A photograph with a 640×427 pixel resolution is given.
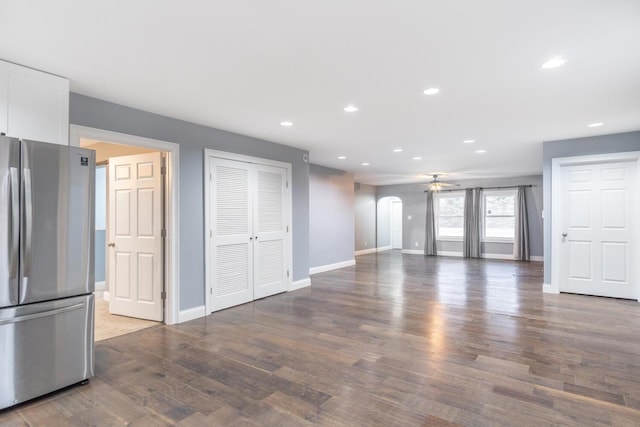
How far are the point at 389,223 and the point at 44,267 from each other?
12.1m

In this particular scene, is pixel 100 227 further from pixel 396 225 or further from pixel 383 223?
pixel 396 225

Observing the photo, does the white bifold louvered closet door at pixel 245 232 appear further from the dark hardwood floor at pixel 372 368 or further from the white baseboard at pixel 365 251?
the white baseboard at pixel 365 251

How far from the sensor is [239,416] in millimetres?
2227

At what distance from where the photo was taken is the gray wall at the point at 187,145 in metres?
3.46

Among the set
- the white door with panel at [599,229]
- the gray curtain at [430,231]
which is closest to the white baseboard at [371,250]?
the gray curtain at [430,231]

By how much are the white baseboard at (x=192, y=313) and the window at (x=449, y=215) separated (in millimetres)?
9066

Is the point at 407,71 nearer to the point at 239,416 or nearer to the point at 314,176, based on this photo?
the point at 239,416

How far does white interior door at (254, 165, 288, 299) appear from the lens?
17.7 ft

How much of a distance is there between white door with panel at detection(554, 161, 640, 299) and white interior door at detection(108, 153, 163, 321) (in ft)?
20.3

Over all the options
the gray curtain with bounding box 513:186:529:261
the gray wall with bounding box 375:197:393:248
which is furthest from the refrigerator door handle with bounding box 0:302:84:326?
Result: the gray curtain with bounding box 513:186:529:261

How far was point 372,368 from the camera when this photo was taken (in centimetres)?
291

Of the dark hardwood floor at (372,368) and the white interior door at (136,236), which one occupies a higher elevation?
the white interior door at (136,236)

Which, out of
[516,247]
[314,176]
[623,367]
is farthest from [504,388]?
[516,247]

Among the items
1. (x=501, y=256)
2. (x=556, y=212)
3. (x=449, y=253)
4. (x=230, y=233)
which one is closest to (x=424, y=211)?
(x=449, y=253)
